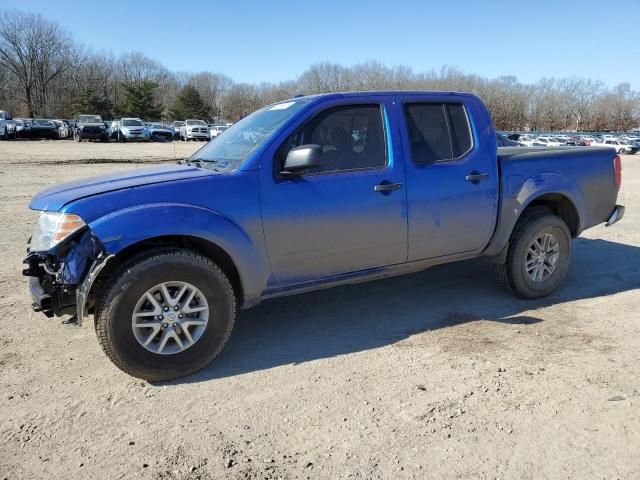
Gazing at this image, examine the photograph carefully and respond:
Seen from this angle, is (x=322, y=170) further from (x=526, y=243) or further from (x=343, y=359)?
(x=526, y=243)

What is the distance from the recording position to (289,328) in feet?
14.5

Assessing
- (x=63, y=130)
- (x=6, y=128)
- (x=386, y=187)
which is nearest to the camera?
(x=386, y=187)

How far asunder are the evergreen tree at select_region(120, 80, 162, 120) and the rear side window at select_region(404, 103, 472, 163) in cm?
8101

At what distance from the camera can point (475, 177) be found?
4.51 m

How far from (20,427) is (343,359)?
2092mm

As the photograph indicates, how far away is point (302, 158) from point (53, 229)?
1.70 metres

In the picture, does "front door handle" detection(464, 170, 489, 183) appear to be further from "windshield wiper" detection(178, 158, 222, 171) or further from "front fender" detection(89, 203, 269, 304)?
"windshield wiper" detection(178, 158, 222, 171)

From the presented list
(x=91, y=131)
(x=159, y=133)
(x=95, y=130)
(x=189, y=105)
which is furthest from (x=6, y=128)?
(x=189, y=105)

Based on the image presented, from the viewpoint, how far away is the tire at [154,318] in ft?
10.9

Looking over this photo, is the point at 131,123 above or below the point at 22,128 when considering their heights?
above

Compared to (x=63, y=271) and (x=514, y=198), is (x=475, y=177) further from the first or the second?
(x=63, y=271)

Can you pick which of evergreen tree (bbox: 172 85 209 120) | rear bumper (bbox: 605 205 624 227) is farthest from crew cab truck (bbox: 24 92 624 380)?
evergreen tree (bbox: 172 85 209 120)

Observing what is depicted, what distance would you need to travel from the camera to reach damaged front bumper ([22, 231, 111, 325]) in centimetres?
326

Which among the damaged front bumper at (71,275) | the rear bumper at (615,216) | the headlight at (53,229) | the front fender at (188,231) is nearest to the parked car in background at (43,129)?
the headlight at (53,229)
